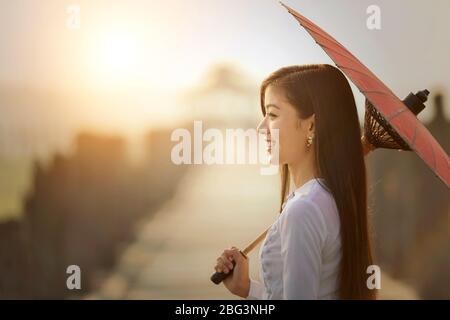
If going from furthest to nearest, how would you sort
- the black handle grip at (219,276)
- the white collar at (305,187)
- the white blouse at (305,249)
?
the black handle grip at (219,276)
the white collar at (305,187)
the white blouse at (305,249)

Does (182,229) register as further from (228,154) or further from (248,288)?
(248,288)

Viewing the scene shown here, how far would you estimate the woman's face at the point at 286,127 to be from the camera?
1962mm

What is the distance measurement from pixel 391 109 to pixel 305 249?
21.3 inches

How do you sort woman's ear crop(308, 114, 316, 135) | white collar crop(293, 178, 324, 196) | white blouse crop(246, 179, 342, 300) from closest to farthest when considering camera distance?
white blouse crop(246, 179, 342, 300), white collar crop(293, 178, 324, 196), woman's ear crop(308, 114, 316, 135)

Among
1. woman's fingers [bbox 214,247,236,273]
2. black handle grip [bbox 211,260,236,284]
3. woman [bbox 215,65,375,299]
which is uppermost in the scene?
woman [bbox 215,65,375,299]

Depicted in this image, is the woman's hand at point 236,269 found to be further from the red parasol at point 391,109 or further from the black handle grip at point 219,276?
the red parasol at point 391,109

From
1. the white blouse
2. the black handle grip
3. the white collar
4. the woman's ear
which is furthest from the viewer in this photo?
the black handle grip

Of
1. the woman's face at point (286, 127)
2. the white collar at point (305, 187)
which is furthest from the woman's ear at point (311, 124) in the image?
the white collar at point (305, 187)

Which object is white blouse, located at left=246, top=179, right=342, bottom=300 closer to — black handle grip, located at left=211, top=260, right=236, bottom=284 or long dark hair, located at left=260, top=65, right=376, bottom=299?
long dark hair, located at left=260, top=65, right=376, bottom=299

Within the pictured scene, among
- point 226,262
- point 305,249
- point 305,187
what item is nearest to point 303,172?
point 305,187

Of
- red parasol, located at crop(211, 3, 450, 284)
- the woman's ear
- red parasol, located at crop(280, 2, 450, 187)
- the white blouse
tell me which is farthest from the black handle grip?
red parasol, located at crop(280, 2, 450, 187)

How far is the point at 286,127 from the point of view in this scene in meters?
1.98

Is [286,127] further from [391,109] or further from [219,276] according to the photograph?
[219,276]

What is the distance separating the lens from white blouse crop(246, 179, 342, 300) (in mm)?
1741
